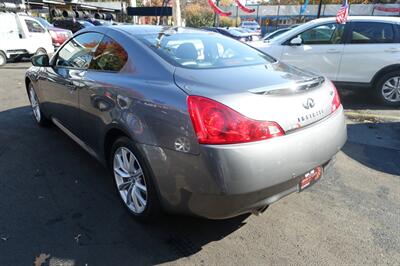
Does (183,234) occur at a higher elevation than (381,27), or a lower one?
lower

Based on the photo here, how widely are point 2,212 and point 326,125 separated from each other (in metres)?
2.78

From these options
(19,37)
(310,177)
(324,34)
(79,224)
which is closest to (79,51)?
(79,224)

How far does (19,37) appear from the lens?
12.3m

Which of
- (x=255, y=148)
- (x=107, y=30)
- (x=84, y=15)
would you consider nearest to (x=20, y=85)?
(x=107, y=30)

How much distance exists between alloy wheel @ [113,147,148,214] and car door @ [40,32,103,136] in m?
0.92

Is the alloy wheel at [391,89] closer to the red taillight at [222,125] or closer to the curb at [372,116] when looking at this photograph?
the curb at [372,116]

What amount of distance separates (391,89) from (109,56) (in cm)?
566

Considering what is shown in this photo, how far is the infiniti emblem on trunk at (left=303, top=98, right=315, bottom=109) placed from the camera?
7.88 ft

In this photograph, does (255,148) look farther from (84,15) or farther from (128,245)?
(84,15)

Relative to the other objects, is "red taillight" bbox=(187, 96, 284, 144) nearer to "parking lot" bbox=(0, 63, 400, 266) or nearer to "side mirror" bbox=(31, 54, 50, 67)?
"parking lot" bbox=(0, 63, 400, 266)

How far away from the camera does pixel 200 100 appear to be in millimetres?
2178

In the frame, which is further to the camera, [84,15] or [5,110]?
[84,15]

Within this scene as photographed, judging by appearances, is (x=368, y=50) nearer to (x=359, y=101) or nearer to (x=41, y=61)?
(x=359, y=101)

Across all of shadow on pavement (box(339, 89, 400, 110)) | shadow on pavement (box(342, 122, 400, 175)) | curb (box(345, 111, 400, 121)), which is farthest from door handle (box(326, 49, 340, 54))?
shadow on pavement (box(342, 122, 400, 175))
